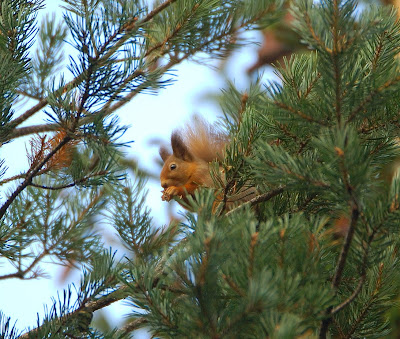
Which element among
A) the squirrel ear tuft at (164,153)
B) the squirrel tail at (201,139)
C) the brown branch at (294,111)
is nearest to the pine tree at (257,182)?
the brown branch at (294,111)

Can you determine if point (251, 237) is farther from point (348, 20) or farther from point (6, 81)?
point (6, 81)

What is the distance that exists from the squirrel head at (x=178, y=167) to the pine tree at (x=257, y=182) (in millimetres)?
405

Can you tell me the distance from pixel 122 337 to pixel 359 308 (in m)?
0.42

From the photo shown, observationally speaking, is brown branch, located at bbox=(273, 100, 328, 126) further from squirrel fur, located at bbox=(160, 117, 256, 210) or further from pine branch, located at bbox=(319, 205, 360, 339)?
squirrel fur, located at bbox=(160, 117, 256, 210)

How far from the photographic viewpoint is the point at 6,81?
977mm

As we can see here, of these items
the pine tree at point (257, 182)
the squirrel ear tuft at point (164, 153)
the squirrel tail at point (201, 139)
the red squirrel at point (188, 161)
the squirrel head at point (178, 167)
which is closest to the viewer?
the pine tree at point (257, 182)

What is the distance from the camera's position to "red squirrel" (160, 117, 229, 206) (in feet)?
5.34

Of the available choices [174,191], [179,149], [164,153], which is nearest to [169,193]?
[174,191]

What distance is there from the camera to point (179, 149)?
1715 mm

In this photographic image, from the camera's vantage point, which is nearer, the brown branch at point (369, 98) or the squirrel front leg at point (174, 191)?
the brown branch at point (369, 98)

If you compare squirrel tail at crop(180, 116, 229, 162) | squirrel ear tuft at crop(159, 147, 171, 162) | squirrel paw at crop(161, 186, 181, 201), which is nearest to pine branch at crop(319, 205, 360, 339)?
squirrel tail at crop(180, 116, 229, 162)

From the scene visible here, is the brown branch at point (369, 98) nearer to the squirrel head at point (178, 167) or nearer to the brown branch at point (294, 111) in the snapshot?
the brown branch at point (294, 111)

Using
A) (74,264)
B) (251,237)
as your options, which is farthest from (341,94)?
(74,264)

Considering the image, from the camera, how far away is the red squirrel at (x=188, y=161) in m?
1.63
